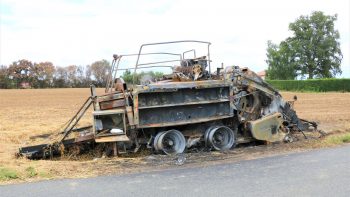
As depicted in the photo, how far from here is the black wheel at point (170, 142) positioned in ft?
35.0

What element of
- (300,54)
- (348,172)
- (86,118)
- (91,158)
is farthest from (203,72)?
(300,54)

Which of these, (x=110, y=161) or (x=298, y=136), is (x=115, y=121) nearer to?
(x=110, y=161)

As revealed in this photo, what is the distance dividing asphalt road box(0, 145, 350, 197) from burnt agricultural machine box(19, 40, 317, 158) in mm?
1956

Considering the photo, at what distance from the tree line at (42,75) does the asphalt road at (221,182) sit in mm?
55169

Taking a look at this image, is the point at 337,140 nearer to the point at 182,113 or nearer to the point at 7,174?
the point at 182,113

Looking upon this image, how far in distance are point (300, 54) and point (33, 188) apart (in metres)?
71.5

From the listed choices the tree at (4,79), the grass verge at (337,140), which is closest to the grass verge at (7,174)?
the grass verge at (337,140)

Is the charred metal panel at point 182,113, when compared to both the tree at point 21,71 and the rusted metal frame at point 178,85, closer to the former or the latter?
the rusted metal frame at point 178,85

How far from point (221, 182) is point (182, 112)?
11.5 feet

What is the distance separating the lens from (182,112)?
36.2 ft

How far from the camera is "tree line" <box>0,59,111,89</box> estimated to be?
6450cm

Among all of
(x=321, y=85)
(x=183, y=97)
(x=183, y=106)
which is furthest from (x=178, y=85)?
(x=321, y=85)

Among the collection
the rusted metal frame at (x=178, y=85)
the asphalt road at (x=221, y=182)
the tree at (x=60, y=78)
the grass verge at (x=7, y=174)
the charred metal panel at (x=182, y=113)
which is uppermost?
the tree at (x=60, y=78)

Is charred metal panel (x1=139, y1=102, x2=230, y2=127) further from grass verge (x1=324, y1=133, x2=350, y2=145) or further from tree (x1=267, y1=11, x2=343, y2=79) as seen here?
tree (x1=267, y1=11, x2=343, y2=79)
